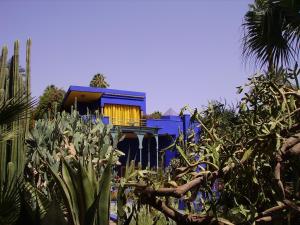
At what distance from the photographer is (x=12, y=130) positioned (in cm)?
469

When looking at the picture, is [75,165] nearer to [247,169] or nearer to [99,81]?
[247,169]

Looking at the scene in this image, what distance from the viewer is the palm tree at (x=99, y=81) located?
122ft

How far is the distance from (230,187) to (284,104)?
23.5 inches

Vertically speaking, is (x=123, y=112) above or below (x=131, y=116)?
above

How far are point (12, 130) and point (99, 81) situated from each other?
32.9 metres

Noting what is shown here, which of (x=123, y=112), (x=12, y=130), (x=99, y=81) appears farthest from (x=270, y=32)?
(x=99, y=81)

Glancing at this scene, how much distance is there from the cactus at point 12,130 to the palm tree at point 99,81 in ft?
99.4

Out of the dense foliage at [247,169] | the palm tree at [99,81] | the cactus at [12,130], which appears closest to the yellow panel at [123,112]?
the palm tree at [99,81]

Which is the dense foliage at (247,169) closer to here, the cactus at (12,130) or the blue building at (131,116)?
the cactus at (12,130)

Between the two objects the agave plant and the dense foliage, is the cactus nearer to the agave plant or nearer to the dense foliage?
the agave plant

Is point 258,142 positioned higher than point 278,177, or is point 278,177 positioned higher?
point 258,142

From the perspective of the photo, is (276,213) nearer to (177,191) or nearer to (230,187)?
(230,187)

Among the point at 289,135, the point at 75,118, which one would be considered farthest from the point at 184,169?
the point at 75,118

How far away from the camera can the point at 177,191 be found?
84.4 inches
